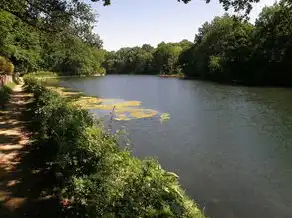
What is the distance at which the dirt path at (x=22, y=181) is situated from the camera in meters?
7.80

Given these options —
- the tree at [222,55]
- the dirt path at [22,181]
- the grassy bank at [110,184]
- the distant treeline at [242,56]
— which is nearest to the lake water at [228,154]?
the grassy bank at [110,184]

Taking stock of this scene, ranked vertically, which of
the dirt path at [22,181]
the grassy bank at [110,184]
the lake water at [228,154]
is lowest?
the lake water at [228,154]

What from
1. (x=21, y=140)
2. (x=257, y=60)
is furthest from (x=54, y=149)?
(x=257, y=60)

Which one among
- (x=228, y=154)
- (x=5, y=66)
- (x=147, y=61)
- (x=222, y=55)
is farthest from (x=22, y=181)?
(x=147, y=61)

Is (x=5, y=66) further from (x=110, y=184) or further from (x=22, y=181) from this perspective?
(x=110, y=184)

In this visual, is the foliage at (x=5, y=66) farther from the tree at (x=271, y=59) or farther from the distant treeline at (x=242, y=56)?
the tree at (x=271, y=59)

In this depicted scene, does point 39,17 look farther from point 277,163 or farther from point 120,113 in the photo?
point 277,163

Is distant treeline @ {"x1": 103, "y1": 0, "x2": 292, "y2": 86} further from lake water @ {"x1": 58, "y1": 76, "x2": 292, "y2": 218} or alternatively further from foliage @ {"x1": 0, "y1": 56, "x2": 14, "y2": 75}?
foliage @ {"x1": 0, "y1": 56, "x2": 14, "y2": 75}

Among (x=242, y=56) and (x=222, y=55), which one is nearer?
(x=242, y=56)

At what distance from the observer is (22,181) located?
375 inches

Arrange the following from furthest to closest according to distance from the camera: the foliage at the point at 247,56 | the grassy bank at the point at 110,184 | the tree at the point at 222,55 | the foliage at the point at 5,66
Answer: the tree at the point at 222,55
the foliage at the point at 247,56
the foliage at the point at 5,66
the grassy bank at the point at 110,184

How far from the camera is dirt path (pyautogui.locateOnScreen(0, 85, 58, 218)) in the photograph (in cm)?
780

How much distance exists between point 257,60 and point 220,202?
5952 cm

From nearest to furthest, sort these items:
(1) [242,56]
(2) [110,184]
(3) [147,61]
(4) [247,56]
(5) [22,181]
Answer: (2) [110,184]
(5) [22,181]
(4) [247,56]
(1) [242,56]
(3) [147,61]
